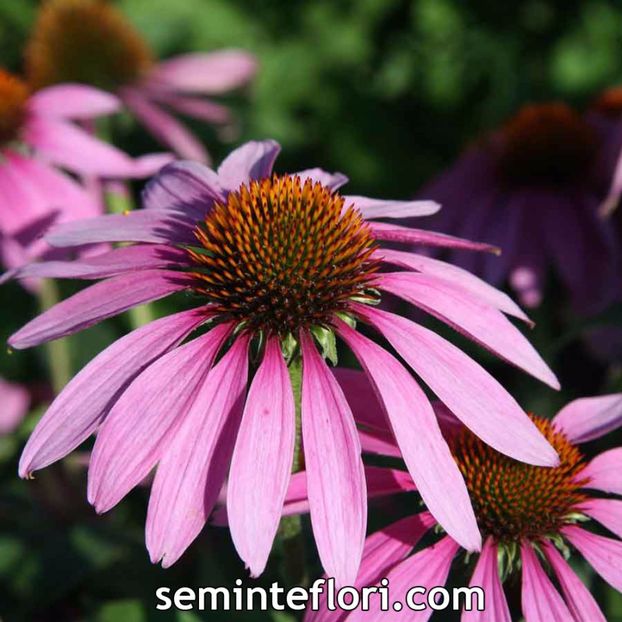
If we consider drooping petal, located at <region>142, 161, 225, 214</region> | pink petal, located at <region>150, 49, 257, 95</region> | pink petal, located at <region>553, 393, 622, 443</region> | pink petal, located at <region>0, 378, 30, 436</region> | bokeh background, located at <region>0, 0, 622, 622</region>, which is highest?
bokeh background, located at <region>0, 0, 622, 622</region>

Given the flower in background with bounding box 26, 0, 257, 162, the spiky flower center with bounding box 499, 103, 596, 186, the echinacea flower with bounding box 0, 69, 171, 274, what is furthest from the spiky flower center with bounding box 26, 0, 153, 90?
the spiky flower center with bounding box 499, 103, 596, 186

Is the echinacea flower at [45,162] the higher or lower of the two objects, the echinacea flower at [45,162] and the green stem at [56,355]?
the higher

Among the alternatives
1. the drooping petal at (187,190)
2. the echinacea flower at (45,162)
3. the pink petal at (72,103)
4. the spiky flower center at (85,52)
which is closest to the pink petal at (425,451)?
the drooping petal at (187,190)

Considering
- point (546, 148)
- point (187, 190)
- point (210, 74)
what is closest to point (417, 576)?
point (187, 190)

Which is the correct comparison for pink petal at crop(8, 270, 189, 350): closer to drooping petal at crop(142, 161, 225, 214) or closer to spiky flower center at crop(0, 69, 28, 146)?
drooping petal at crop(142, 161, 225, 214)

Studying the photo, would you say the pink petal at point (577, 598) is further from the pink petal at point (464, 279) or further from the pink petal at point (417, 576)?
the pink petal at point (464, 279)

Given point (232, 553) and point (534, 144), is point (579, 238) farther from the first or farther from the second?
point (232, 553)
